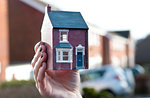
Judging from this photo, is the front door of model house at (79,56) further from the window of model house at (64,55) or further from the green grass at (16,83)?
the green grass at (16,83)

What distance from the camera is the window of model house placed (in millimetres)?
2213

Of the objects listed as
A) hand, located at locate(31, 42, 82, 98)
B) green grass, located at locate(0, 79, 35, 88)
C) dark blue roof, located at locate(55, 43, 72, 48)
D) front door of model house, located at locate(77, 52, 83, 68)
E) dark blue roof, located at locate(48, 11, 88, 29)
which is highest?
dark blue roof, located at locate(48, 11, 88, 29)

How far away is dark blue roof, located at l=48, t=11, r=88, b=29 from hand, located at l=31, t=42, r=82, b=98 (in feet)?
0.65

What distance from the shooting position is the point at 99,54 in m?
19.3

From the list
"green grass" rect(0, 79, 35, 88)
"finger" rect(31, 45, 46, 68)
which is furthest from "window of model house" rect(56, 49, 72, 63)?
"green grass" rect(0, 79, 35, 88)

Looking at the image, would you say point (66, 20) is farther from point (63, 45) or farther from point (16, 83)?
point (16, 83)

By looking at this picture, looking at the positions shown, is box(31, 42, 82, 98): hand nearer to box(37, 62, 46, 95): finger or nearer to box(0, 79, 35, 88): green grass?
box(37, 62, 46, 95): finger

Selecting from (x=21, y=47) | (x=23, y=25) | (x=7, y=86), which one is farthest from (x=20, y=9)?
(x=7, y=86)

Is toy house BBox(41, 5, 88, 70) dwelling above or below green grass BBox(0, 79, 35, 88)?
above

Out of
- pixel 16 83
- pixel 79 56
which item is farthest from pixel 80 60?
pixel 16 83

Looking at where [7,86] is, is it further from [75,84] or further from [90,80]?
[75,84]

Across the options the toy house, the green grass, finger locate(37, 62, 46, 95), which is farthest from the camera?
the green grass

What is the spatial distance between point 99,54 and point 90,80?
896cm

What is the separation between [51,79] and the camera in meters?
2.22
